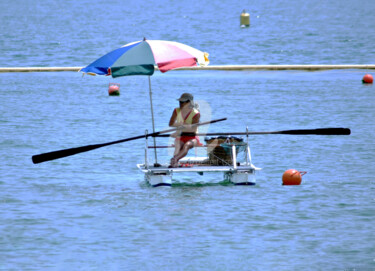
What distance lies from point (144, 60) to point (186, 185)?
294cm

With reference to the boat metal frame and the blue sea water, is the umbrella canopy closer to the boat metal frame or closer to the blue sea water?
the boat metal frame

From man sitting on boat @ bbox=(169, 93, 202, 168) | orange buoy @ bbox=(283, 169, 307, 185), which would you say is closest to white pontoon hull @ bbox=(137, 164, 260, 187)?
man sitting on boat @ bbox=(169, 93, 202, 168)

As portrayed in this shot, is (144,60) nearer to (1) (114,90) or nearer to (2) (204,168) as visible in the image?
(2) (204,168)

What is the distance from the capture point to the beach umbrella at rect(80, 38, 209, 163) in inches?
759

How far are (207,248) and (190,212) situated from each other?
8.20 feet

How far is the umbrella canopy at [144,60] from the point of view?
19.3 metres

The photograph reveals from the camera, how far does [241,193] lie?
765 inches

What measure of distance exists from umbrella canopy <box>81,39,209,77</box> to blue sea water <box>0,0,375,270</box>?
257cm

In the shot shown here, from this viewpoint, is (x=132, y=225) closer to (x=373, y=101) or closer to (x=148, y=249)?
(x=148, y=249)

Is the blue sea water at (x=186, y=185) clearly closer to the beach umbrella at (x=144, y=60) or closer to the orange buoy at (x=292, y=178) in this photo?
the orange buoy at (x=292, y=178)

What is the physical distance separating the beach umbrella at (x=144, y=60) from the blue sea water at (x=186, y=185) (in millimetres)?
2566

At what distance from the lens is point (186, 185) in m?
20.3

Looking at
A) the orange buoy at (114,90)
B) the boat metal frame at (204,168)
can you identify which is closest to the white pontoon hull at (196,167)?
the boat metal frame at (204,168)

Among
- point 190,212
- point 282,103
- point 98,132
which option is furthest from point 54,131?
point 190,212
